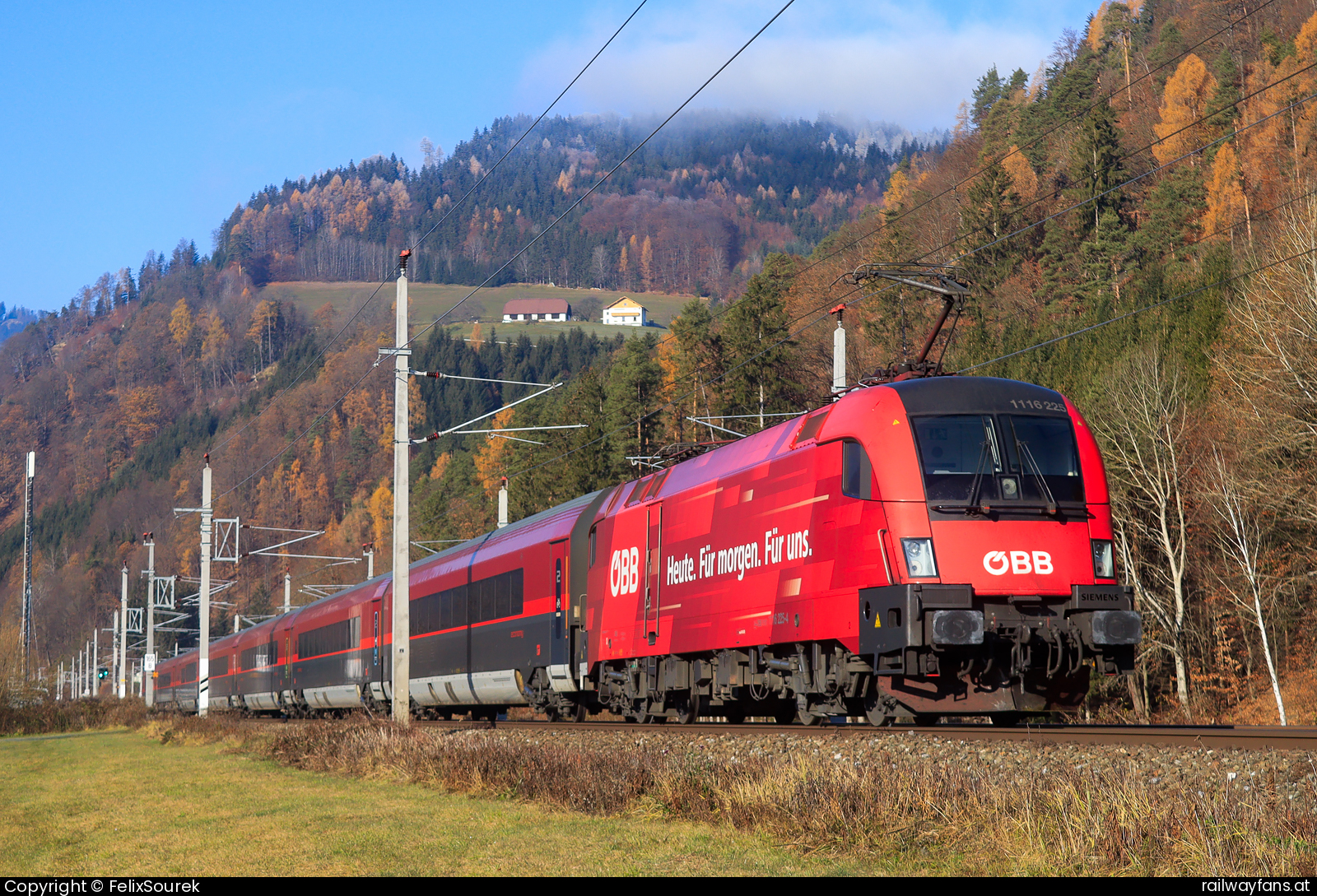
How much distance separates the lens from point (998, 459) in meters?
15.2

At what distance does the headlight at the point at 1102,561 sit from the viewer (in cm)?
1502

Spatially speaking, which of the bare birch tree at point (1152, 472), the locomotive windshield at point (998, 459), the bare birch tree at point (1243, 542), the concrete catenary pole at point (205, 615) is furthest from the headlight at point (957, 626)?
the concrete catenary pole at point (205, 615)

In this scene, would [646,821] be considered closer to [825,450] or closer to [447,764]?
[447,764]

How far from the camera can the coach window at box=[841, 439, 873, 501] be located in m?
15.0

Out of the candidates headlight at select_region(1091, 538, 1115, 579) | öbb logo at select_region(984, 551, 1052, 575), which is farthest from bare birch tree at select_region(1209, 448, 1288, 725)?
öbb logo at select_region(984, 551, 1052, 575)

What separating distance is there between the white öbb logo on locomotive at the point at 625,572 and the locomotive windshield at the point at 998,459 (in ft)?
27.3

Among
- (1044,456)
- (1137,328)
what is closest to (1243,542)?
(1137,328)

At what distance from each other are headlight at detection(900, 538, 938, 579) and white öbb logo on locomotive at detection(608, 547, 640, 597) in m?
8.39

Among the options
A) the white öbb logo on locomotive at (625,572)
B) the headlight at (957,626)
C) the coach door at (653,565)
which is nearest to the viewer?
the headlight at (957,626)

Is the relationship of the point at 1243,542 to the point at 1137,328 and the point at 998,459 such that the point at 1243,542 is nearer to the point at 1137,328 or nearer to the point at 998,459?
the point at 1137,328

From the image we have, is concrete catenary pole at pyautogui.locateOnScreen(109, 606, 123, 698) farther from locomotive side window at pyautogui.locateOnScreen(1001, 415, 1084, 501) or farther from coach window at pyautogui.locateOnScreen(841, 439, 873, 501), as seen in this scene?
locomotive side window at pyautogui.locateOnScreen(1001, 415, 1084, 501)

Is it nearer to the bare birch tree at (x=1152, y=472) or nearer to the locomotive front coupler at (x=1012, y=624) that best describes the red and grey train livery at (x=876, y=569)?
the locomotive front coupler at (x=1012, y=624)
